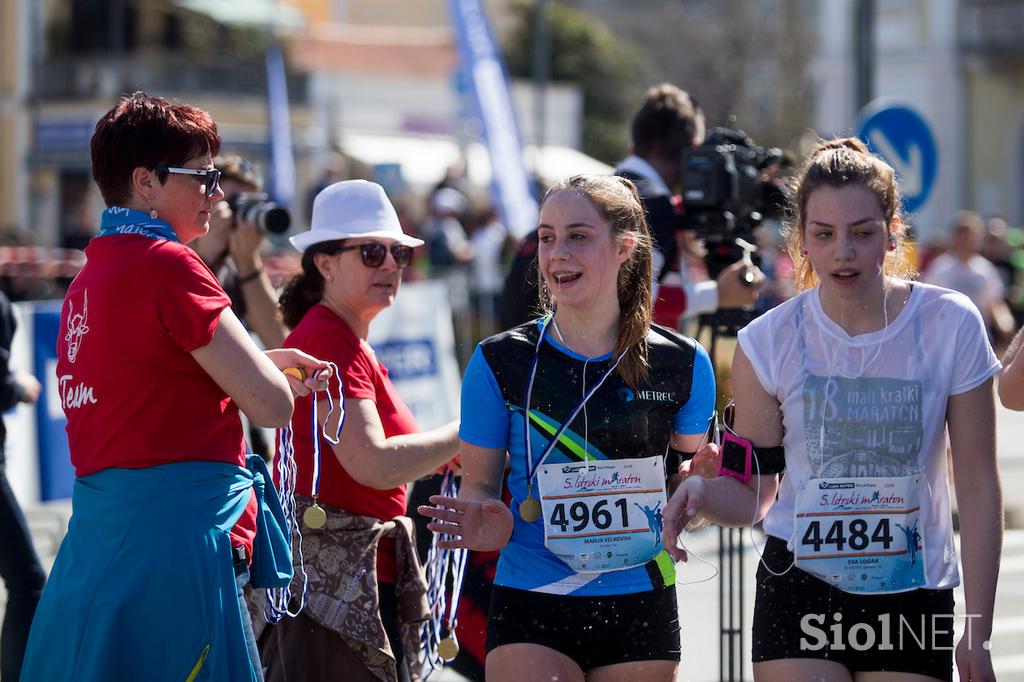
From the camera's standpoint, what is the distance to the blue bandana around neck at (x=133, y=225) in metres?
3.69

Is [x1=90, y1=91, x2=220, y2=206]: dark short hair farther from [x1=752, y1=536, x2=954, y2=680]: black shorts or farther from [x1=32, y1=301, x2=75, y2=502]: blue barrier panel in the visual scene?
[x1=32, y1=301, x2=75, y2=502]: blue barrier panel

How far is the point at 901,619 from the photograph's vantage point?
353 cm

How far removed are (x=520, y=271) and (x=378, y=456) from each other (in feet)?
5.09

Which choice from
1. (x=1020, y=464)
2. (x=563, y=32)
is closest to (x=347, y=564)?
(x=1020, y=464)

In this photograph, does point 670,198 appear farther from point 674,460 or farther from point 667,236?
point 674,460

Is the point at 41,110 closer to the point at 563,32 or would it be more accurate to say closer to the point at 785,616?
the point at 563,32

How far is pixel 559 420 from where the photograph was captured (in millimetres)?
3762

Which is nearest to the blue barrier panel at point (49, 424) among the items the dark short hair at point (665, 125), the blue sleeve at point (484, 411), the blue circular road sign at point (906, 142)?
the dark short hair at point (665, 125)

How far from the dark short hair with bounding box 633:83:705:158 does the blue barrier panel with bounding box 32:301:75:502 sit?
4.91 meters

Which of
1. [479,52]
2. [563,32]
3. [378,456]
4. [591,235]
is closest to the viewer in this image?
[591,235]

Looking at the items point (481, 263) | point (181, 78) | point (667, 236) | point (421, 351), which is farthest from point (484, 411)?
point (181, 78)

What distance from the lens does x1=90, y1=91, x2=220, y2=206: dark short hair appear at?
373 cm

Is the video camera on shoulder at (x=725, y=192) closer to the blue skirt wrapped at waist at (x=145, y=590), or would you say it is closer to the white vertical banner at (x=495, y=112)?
the blue skirt wrapped at waist at (x=145, y=590)

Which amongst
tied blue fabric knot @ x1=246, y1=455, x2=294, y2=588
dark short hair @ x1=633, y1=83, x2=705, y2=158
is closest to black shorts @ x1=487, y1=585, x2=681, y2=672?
tied blue fabric knot @ x1=246, y1=455, x2=294, y2=588
